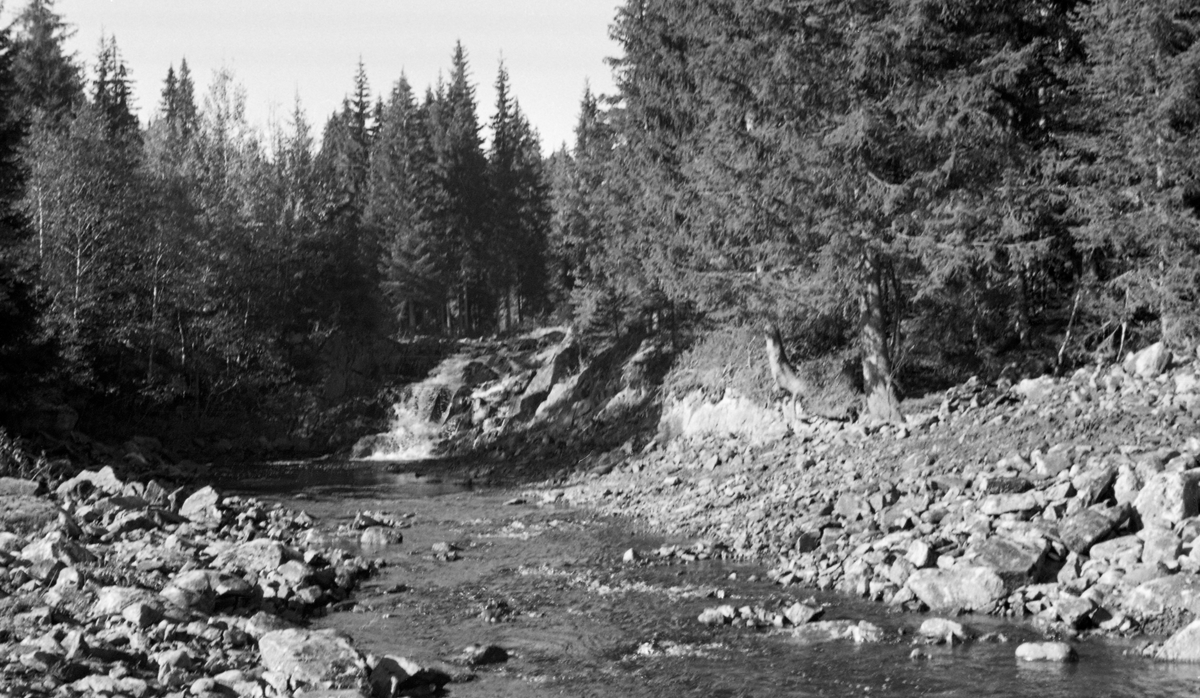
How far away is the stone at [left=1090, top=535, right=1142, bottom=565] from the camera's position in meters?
13.5

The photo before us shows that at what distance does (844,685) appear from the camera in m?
11.2

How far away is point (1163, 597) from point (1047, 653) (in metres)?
1.94

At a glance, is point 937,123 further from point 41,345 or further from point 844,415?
point 41,345

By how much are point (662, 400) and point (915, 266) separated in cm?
1213

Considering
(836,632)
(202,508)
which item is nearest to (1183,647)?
(836,632)

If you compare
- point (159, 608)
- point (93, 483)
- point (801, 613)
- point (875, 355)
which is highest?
point (875, 355)

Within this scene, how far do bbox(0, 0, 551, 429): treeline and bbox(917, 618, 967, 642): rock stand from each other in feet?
89.3

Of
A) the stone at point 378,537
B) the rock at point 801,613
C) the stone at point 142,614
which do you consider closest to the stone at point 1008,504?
the rock at point 801,613

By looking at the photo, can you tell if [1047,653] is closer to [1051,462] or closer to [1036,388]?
[1051,462]

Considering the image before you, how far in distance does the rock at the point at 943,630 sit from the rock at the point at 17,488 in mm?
15609

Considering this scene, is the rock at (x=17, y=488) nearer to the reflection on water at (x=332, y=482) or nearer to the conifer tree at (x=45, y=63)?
the reflection on water at (x=332, y=482)

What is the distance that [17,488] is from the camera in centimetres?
1870

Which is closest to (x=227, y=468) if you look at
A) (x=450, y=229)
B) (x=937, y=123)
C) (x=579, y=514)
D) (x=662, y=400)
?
(x=662, y=400)

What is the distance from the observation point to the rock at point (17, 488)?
18386mm
